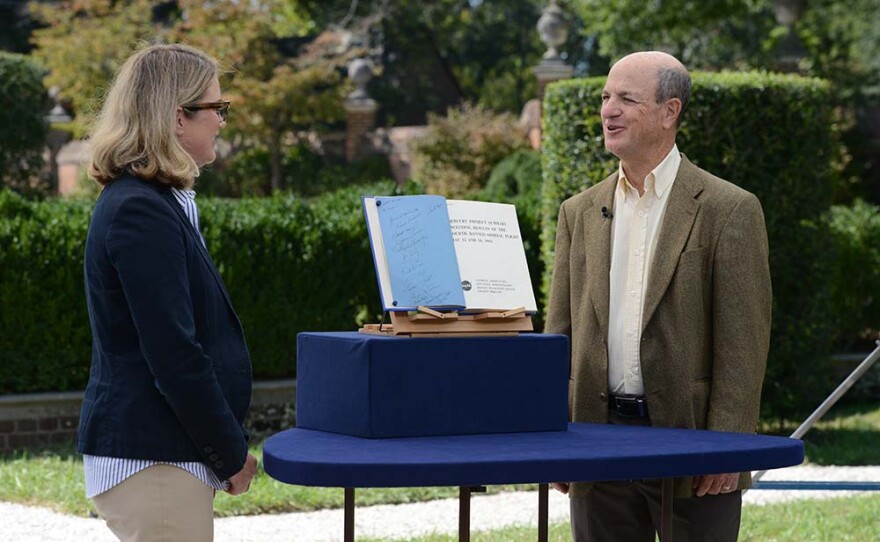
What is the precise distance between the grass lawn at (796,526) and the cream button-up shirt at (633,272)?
2755 mm

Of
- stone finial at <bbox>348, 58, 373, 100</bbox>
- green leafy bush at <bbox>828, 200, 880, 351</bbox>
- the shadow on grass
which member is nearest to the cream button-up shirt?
the shadow on grass

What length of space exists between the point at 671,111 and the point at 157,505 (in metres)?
1.93

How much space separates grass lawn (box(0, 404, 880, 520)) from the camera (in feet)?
24.7

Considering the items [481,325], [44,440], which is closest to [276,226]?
[44,440]

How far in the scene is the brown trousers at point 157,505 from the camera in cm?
315

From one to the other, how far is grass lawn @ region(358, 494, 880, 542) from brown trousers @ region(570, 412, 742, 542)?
2.47m

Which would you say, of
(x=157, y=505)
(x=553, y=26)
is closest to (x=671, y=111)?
(x=157, y=505)

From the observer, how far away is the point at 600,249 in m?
4.10

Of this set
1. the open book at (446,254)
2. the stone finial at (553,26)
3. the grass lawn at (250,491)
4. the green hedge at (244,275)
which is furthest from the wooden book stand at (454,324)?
the stone finial at (553,26)

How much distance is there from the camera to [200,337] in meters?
3.23

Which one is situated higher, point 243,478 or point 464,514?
point 243,478

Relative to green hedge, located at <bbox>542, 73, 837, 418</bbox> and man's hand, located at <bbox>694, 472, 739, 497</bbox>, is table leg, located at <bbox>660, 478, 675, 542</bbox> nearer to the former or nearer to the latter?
man's hand, located at <bbox>694, 472, 739, 497</bbox>

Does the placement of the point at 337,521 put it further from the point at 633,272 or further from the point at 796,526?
the point at 633,272

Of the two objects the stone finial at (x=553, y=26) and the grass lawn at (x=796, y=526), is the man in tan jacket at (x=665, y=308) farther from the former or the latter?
the stone finial at (x=553, y=26)
